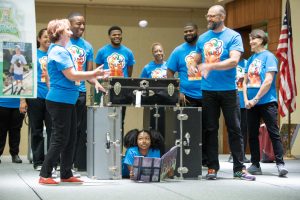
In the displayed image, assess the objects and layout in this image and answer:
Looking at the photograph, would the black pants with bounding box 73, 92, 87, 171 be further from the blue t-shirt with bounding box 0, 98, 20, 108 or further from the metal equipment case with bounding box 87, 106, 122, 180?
the blue t-shirt with bounding box 0, 98, 20, 108

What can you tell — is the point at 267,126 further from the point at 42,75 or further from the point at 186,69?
the point at 42,75

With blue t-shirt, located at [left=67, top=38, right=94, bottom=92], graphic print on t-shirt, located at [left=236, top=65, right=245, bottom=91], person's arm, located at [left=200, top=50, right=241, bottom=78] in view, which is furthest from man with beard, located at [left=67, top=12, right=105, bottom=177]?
graphic print on t-shirt, located at [left=236, top=65, right=245, bottom=91]

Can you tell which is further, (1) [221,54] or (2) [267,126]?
(2) [267,126]

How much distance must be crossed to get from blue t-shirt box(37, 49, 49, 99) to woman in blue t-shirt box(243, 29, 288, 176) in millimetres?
2151

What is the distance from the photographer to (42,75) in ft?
21.7

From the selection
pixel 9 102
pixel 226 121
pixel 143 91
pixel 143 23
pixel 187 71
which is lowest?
pixel 226 121

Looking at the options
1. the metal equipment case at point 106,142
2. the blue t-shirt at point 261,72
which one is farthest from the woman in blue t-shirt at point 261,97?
the metal equipment case at point 106,142

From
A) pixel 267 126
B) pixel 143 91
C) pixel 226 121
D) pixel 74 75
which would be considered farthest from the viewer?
pixel 267 126

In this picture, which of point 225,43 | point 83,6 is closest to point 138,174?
point 225,43

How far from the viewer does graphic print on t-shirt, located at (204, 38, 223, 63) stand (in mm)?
5477

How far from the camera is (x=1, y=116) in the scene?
7387mm

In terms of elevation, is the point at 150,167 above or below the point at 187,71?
below

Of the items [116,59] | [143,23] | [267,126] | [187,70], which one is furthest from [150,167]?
[143,23]

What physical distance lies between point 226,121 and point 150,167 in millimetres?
839
